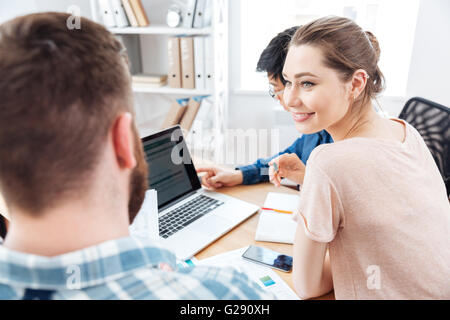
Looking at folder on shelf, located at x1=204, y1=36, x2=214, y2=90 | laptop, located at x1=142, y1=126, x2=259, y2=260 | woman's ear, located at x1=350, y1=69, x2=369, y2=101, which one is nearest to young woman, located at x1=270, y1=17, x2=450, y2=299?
woman's ear, located at x1=350, y1=69, x2=369, y2=101

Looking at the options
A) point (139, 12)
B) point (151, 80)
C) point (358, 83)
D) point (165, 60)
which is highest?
point (139, 12)

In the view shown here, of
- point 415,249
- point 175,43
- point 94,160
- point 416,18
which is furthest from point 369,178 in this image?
point 416,18

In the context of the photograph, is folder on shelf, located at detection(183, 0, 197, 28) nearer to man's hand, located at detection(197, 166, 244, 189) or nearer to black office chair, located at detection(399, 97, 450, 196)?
man's hand, located at detection(197, 166, 244, 189)

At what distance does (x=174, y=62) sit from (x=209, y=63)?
8.9 inches

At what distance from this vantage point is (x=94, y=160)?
0.47 m

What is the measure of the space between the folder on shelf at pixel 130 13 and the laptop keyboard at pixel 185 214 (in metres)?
1.42

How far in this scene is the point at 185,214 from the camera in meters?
1.23

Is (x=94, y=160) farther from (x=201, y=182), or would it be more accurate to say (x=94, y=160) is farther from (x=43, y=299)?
(x=201, y=182)

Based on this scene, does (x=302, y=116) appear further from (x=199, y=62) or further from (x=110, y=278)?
(x=199, y=62)

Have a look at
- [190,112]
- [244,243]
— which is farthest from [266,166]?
[190,112]

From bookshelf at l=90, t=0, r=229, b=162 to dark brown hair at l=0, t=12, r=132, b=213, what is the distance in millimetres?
1810

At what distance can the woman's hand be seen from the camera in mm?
1320

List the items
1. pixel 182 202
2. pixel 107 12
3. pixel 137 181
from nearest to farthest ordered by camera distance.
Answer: pixel 137 181 → pixel 182 202 → pixel 107 12

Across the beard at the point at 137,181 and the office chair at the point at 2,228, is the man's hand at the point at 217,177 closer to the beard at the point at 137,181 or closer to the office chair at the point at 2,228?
the office chair at the point at 2,228
